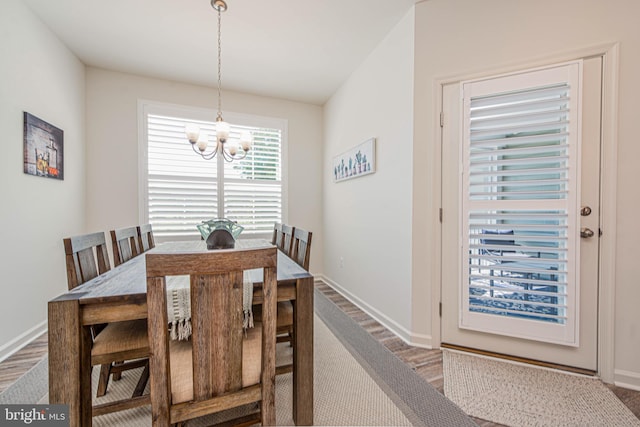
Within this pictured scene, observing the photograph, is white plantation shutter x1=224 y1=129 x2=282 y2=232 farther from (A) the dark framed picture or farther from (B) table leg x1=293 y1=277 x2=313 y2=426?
(B) table leg x1=293 y1=277 x2=313 y2=426

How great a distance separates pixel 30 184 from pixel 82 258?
58.1 inches

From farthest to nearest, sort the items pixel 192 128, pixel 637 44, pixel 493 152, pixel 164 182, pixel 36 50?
pixel 164 182
pixel 36 50
pixel 192 128
pixel 493 152
pixel 637 44

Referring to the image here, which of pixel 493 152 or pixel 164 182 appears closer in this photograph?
pixel 493 152

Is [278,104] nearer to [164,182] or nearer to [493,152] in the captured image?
[164,182]

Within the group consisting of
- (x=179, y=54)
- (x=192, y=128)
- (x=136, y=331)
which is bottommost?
(x=136, y=331)

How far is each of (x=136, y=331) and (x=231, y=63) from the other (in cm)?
280

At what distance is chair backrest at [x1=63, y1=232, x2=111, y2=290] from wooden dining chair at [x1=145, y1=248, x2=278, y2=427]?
72 cm

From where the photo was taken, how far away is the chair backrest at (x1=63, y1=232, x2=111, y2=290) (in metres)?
1.23

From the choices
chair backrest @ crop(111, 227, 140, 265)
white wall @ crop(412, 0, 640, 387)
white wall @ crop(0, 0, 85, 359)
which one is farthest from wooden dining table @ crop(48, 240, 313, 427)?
white wall @ crop(0, 0, 85, 359)

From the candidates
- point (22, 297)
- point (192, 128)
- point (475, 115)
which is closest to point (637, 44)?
point (475, 115)

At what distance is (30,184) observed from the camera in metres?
2.10

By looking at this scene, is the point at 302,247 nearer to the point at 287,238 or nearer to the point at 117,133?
the point at 287,238

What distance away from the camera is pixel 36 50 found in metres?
2.15

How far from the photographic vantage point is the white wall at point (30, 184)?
1.87m
